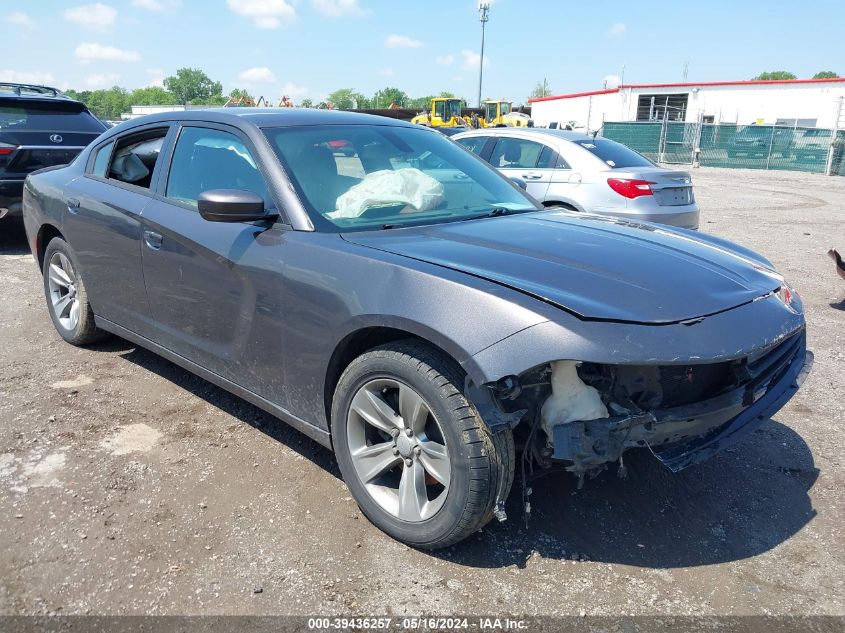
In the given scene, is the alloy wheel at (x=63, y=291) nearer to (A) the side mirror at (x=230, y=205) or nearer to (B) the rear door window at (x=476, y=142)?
(A) the side mirror at (x=230, y=205)

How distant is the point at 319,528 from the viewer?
2855 millimetres

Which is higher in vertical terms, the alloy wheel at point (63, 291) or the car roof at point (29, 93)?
the car roof at point (29, 93)

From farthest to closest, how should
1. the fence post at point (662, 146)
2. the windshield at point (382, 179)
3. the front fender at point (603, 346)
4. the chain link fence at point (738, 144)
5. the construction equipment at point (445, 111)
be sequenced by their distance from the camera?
the construction equipment at point (445, 111) → the fence post at point (662, 146) → the chain link fence at point (738, 144) → the windshield at point (382, 179) → the front fender at point (603, 346)

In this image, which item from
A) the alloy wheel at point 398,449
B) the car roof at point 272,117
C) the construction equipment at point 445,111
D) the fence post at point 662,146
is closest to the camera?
the alloy wheel at point 398,449

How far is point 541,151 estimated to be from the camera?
8234mm

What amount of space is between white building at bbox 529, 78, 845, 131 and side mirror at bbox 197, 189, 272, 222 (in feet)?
122

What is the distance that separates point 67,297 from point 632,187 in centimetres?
566

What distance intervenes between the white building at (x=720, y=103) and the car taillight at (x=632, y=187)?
32.1 meters

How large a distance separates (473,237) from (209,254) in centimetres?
128

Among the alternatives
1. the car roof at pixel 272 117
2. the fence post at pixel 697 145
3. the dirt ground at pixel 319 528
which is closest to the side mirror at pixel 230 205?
the car roof at pixel 272 117

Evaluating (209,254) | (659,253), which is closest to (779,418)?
(659,253)

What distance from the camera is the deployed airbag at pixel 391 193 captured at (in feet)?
10.6

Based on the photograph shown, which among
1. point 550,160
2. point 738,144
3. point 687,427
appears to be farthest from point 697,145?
point 687,427

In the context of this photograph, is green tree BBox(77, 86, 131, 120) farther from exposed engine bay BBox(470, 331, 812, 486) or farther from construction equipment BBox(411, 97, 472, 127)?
exposed engine bay BBox(470, 331, 812, 486)
